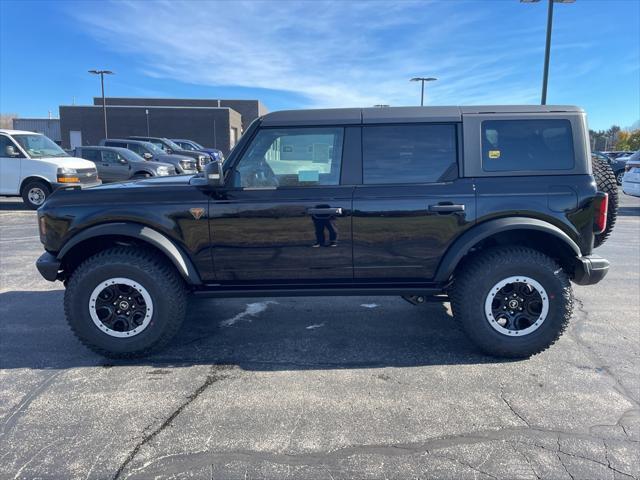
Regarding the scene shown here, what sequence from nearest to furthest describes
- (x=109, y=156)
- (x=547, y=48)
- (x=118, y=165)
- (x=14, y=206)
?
(x=14, y=206), (x=547, y=48), (x=118, y=165), (x=109, y=156)

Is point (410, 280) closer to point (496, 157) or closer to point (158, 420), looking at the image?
point (496, 157)

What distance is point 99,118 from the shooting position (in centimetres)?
4356

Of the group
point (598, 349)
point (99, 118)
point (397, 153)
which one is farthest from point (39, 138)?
point (99, 118)

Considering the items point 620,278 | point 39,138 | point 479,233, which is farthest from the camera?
point 39,138

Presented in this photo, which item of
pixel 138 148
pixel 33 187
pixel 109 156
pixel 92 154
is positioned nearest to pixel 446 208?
pixel 33 187

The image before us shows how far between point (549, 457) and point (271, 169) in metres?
2.68

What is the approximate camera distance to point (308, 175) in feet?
12.0

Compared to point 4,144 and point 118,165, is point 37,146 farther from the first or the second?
point 118,165

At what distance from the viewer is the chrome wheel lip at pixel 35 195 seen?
38.4 feet

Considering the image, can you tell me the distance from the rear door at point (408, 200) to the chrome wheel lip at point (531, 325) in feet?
1.63

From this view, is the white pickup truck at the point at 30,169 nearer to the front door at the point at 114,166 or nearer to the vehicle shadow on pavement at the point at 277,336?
the front door at the point at 114,166

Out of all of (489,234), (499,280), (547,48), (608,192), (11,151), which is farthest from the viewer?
(547,48)

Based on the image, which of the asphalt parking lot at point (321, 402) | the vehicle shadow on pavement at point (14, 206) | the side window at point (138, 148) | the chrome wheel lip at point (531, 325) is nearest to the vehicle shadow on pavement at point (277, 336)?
the asphalt parking lot at point (321, 402)

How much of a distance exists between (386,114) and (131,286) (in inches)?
96.2
